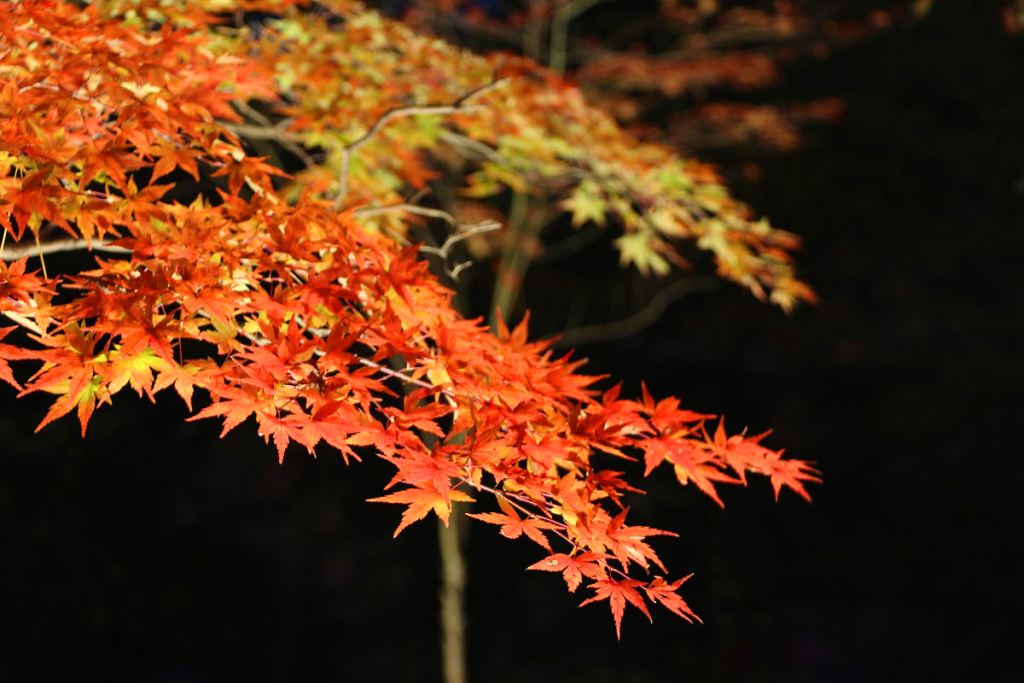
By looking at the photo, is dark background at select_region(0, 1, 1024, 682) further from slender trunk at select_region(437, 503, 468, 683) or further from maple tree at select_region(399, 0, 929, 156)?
slender trunk at select_region(437, 503, 468, 683)

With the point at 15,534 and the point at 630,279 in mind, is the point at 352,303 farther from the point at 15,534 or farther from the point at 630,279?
the point at 630,279

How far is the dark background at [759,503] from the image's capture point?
22.5 feet

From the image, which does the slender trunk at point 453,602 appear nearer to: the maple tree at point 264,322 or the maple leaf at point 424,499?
the maple tree at point 264,322

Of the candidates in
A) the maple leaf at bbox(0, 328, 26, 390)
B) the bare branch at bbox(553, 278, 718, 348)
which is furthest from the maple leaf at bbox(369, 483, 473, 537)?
the bare branch at bbox(553, 278, 718, 348)

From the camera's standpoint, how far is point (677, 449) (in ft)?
6.86

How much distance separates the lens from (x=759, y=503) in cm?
874

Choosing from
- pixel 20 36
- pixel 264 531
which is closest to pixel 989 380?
pixel 264 531

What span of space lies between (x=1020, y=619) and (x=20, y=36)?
8.79 meters

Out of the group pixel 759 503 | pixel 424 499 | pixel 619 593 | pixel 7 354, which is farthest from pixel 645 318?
pixel 7 354

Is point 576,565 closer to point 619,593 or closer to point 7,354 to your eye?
point 619,593

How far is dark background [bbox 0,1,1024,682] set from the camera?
6844mm

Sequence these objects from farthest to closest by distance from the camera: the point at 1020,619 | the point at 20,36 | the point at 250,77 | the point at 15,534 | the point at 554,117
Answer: the point at 1020,619, the point at 15,534, the point at 554,117, the point at 250,77, the point at 20,36

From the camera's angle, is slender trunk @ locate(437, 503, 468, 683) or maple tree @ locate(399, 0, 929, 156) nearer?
slender trunk @ locate(437, 503, 468, 683)

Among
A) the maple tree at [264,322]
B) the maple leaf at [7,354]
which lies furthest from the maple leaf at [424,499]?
the maple leaf at [7,354]
